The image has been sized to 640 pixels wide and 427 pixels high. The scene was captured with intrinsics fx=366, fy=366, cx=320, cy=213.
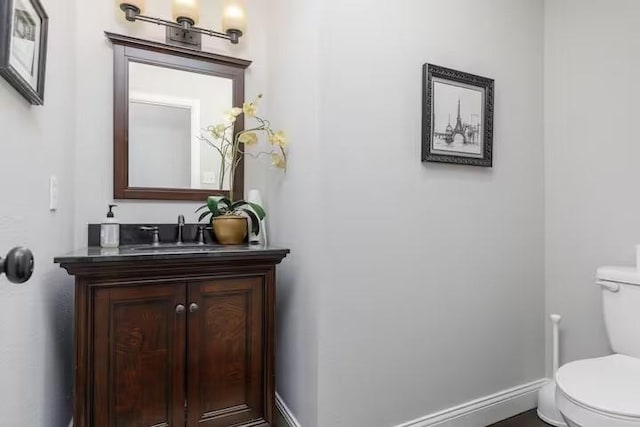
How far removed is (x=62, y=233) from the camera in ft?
4.80

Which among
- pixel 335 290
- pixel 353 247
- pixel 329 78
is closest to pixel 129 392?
pixel 335 290

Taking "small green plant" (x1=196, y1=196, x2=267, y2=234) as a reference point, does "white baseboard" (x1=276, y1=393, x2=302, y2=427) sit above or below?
below

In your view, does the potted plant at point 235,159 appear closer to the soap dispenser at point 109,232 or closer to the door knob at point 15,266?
the soap dispenser at point 109,232

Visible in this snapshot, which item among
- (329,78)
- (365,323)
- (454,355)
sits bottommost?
(454,355)

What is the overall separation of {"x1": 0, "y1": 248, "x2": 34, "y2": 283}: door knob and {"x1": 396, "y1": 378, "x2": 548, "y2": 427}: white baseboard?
1.52 metres

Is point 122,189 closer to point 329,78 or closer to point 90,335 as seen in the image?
point 90,335

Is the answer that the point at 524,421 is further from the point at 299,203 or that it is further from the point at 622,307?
the point at 299,203

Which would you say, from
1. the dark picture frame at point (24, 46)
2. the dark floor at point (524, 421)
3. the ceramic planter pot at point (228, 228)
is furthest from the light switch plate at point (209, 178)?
the dark floor at point (524, 421)

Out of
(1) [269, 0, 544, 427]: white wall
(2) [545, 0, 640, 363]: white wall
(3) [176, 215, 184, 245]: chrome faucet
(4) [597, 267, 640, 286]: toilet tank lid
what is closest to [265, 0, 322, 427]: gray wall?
(1) [269, 0, 544, 427]: white wall

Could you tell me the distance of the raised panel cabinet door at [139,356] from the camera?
1.28m

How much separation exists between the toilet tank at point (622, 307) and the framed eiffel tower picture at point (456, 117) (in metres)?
0.73

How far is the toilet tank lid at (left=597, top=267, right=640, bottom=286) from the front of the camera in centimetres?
155

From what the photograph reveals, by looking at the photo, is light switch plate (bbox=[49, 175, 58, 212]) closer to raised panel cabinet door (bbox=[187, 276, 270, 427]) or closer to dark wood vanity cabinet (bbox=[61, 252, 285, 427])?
dark wood vanity cabinet (bbox=[61, 252, 285, 427])

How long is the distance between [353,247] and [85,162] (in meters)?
1.29
